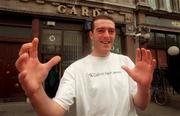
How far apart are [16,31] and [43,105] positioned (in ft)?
32.4

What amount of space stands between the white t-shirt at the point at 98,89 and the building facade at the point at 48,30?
353 inches

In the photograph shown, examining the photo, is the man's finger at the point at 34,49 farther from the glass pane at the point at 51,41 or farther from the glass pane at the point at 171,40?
the glass pane at the point at 171,40

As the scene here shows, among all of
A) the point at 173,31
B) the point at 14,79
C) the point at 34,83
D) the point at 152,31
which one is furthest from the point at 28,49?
the point at 173,31

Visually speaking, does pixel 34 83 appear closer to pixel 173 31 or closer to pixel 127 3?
pixel 127 3

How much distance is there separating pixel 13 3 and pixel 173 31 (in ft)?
30.8

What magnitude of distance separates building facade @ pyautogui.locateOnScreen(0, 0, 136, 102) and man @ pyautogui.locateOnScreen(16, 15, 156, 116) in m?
8.97

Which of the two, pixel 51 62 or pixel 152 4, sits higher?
pixel 152 4

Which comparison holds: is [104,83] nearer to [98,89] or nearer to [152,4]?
[98,89]

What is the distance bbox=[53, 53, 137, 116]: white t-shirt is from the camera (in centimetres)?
216

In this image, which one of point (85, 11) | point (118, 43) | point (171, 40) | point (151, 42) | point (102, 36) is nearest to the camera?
point (102, 36)

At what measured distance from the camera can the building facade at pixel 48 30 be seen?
10.8 metres

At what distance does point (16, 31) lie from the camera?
11234 millimetres

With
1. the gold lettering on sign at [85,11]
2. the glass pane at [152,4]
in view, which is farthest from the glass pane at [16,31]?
the glass pane at [152,4]

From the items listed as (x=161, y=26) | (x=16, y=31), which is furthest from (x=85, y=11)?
(x=161, y=26)
